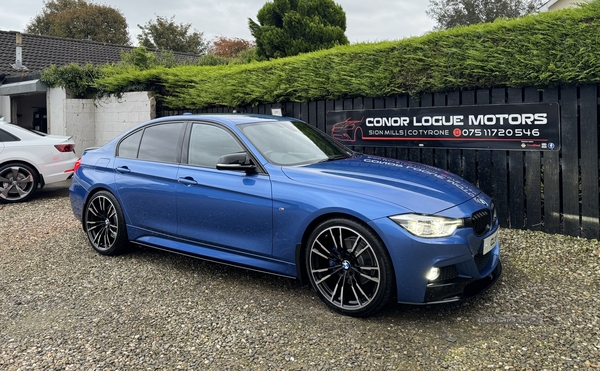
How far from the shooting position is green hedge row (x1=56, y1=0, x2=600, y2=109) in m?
5.40

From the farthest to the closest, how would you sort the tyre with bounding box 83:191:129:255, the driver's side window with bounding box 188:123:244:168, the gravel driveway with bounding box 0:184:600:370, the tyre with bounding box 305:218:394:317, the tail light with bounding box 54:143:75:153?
the tail light with bounding box 54:143:75:153
the tyre with bounding box 83:191:129:255
the driver's side window with bounding box 188:123:244:168
the tyre with bounding box 305:218:394:317
the gravel driveway with bounding box 0:184:600:370

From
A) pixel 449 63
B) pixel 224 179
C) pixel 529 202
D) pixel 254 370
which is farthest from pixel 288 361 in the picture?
pixel 449 63

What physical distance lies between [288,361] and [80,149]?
35.3 feet

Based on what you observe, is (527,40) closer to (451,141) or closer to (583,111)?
(583,111)

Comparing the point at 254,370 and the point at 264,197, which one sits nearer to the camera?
the point at 254,370

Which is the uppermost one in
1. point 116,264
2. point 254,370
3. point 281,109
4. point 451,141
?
point 281,109

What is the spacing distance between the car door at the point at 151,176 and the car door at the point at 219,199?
0.15 metres

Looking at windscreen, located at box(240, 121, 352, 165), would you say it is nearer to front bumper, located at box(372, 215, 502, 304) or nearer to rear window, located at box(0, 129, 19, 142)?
front bumper, located at box(372, 215, 502, 304)

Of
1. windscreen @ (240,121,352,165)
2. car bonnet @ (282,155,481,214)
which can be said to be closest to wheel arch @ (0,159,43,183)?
windscreen @ (240,121,352,165)

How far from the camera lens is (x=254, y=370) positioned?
301cm

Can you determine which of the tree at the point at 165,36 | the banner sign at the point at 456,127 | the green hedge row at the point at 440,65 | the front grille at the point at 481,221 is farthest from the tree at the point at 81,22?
the front grille at the point at 481,221

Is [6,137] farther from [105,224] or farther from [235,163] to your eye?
[235,163]

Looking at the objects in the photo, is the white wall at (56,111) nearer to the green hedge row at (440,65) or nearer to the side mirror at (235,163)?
the green hedge row at (440,65)

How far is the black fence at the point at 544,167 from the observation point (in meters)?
5.47
